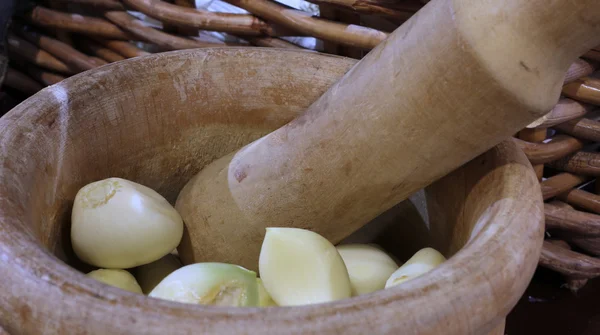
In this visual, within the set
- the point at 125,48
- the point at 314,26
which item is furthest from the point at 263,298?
the point at 125,48

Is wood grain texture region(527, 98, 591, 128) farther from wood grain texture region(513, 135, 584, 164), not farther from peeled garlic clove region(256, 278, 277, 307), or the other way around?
peeled garlic clove region(256, 278, 277, 307)

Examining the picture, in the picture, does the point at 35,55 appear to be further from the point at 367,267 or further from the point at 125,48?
the point at 367,267

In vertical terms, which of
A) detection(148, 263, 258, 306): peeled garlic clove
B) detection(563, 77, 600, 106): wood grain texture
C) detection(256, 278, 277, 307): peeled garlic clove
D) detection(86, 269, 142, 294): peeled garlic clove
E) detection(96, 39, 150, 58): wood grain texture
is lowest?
detection(86, 269, 142, 294): peeled garlic clove

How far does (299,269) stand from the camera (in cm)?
52

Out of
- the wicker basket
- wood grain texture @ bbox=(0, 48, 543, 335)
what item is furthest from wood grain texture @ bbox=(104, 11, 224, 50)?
wood grain texture @ bbox=(0, 48, 543, 335)

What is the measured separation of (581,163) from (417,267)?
1.73 feet

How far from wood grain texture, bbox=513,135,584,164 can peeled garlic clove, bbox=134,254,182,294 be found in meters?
0.54

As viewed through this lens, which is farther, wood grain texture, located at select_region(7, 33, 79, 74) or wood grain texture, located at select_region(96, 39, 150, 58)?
wood grain texture, located at select_region(7, 33, 79, 74)

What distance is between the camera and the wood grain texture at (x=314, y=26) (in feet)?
2.72

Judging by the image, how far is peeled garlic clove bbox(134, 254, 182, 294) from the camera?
635mm

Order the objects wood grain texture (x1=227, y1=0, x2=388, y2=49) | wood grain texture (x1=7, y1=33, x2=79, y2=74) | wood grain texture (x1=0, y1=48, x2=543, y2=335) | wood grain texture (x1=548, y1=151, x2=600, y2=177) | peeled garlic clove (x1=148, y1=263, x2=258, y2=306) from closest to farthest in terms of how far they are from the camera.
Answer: wood grain texture (x1=0, y1=48, x2=543, y2=335)
peeled garlic clove (x1=148, y1=263, x2=258, y2=306)
wood grain texture (x1=227, y1=0, x2=388, y2=49)
wood grain texture (x1=548, y1=151, x2=600, y2=177)
wood grain texture (x1=7, y1=33, x2=79, y2=74)

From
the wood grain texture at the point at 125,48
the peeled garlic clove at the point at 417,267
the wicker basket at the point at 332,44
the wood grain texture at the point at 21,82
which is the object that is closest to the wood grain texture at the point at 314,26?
the wicker basket at the point at 332,44

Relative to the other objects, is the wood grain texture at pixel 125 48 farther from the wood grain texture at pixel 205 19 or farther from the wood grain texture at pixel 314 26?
the wood grain texture at pixel 314 26

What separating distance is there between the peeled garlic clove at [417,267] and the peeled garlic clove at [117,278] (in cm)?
24
